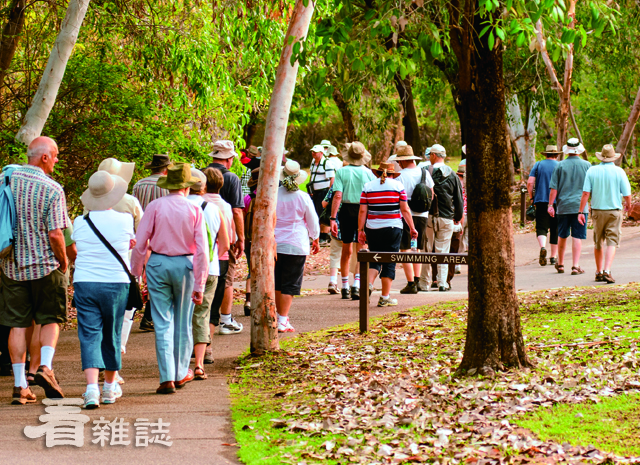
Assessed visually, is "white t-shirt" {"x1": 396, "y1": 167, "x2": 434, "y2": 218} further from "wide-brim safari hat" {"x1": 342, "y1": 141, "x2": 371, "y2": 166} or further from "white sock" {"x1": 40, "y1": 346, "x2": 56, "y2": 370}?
"white sock" {"x1": 40, "y1": 346, "x2": 56, "y2": 370}

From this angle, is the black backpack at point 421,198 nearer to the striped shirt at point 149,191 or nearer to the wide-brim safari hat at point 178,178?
the striped shirt at point 149,191

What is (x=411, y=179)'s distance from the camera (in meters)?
12.2

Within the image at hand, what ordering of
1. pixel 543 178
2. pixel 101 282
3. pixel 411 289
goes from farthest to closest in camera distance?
pixel 543 178 < pixel 411 289 < pixel 101 282

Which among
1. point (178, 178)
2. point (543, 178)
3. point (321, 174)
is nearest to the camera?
point (178, 178)

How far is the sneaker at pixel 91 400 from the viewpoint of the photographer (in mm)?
6781

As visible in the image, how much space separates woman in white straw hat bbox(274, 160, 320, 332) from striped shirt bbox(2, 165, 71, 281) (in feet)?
10.3

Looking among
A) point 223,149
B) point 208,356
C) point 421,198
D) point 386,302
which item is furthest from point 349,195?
point 208,356

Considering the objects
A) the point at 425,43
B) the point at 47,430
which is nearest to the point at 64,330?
the point at 47,430

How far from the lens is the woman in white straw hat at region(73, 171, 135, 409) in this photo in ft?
22.5

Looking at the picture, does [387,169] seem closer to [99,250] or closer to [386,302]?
[386,302]

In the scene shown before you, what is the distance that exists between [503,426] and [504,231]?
1852 millimetres

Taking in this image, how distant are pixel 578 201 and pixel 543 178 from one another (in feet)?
4.26

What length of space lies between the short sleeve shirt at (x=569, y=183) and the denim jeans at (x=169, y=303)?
8.04m

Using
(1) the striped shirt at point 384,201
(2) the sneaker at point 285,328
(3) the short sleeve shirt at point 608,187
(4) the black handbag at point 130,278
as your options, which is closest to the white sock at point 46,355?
(4) the black handbag at point 130,278
